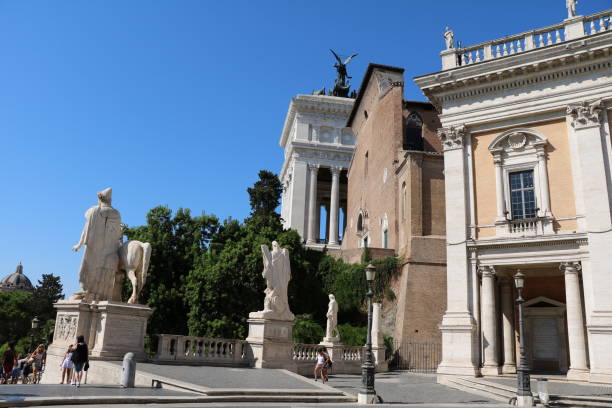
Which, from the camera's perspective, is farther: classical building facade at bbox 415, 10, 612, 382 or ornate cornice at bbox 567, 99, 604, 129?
ornate cornice at bbox 567, 99, 604, 129

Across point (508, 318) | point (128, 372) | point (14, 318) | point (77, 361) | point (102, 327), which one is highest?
point (508, 318)

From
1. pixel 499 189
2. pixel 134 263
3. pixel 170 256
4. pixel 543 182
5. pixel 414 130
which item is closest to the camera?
pixel 134 263

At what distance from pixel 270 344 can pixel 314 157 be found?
1848 inches

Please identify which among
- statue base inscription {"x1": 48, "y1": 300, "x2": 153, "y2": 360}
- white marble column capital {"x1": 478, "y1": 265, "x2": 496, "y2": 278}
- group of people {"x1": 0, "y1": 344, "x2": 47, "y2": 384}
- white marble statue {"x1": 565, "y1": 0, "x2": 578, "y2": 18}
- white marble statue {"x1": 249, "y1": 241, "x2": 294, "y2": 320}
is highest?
white marble statue {"x1": 565, "y1": 0, "x2": 578, "y2": 18}

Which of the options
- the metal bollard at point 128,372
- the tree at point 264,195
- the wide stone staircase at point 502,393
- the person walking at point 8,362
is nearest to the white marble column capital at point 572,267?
the wide stone staircase at point 502,393

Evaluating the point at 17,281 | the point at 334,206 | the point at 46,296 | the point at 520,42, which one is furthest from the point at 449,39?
the point at 17,281

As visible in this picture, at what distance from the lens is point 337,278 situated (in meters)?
32.8

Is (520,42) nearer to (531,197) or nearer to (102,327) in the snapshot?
(531,197)

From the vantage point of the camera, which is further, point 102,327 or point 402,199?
point 402,199

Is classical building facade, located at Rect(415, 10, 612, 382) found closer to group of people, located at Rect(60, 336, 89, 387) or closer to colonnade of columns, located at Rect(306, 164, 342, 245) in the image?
group of people, located at Rect(60, 336, 89, 387)

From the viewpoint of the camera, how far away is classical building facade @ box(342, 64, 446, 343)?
27.9 metres

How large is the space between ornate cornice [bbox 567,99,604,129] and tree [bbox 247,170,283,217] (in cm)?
2606

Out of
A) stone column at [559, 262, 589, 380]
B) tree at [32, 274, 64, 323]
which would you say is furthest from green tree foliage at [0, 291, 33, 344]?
stone column at [559, 262, 589, 380]

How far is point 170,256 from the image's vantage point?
1278 inches
